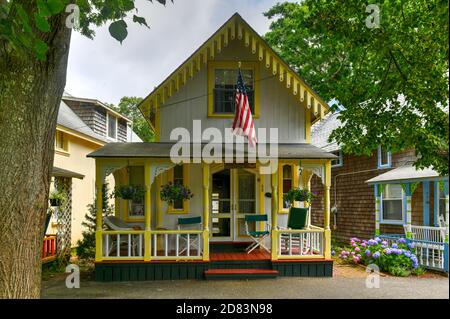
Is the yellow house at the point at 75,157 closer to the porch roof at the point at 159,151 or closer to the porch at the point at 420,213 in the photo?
the porch roof at the point at 159,151

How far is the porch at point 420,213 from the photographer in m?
10.2

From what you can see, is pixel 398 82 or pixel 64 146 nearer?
pixel 398 82

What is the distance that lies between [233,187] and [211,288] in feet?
11.1

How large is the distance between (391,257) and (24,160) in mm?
8824

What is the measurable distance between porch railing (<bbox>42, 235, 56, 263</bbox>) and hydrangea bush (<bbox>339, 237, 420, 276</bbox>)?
325 inches

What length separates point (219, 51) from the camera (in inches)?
400

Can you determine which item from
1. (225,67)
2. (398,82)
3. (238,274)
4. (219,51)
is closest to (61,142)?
(225,67)

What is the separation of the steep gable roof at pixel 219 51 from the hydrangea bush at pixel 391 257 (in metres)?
3.85

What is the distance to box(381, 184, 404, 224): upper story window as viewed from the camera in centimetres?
1436

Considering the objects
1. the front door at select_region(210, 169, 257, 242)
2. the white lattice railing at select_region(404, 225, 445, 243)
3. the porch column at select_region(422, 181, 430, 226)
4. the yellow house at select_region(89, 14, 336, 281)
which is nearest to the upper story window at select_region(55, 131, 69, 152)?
the yellow house at select_region(89, 14, 336, 281)

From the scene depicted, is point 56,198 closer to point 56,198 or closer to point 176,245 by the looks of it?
point 56,198

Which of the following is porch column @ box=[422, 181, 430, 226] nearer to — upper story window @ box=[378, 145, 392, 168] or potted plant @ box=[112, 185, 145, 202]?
upper story window @ box=[378, 145, 392, 168]

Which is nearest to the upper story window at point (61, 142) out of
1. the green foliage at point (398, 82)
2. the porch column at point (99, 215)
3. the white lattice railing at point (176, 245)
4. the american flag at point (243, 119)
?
the porch column at point (99, 215)
